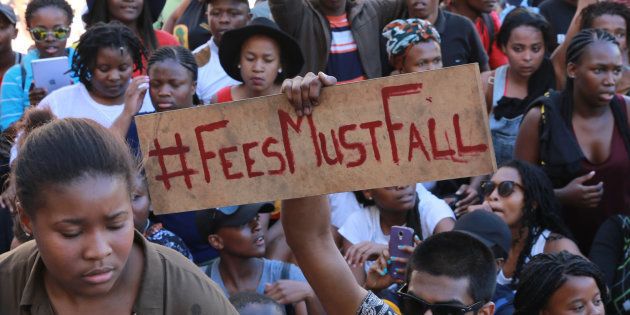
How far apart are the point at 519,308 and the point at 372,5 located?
270 centimetres

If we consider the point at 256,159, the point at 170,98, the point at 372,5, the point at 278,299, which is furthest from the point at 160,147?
the point at 372,5

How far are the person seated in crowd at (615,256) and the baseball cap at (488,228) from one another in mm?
651

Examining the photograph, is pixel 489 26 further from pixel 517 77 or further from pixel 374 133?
pixel 374 133

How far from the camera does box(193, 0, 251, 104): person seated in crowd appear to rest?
21.2 feet

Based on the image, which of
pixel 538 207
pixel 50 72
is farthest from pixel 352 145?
pixel 50 72

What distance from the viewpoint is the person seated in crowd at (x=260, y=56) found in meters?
5.88

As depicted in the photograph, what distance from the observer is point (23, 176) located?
2.35 metres

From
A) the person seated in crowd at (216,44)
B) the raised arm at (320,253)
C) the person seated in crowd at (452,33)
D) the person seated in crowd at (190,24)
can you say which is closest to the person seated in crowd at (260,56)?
the person seated in crowd at (216,44)

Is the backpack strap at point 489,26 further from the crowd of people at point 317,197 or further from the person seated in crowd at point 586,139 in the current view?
the person seated in crowd at point 586,139

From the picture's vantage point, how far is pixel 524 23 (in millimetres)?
6410

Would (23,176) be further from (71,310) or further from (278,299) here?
(278,299)

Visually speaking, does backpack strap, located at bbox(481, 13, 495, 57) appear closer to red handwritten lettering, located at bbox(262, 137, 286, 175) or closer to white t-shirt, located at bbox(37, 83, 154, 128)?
white t-shirt, located at bbox(37, 83, 154, 128)

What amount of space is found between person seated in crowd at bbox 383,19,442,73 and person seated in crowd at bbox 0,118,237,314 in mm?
3672

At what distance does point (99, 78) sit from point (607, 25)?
3203 mm
